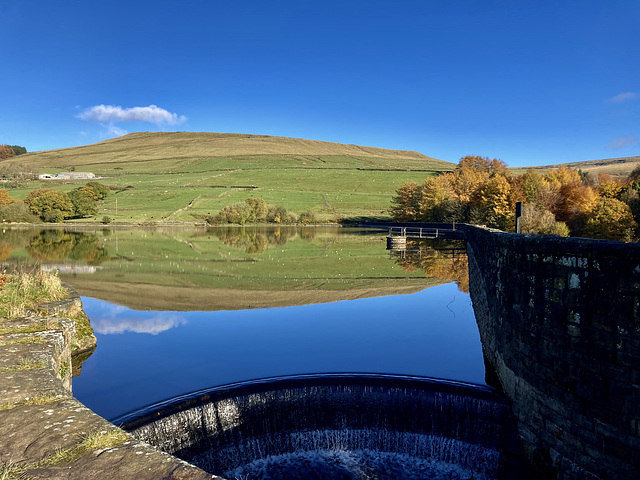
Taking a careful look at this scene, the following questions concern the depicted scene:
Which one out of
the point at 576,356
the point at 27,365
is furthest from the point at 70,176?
the point at 576,356

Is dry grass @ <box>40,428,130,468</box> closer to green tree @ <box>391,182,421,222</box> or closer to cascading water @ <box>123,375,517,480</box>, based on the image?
cascading water @ <box>123,375,517,480</box>

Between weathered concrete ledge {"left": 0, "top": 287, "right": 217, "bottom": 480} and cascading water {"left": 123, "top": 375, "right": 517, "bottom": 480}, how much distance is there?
8.23 feet

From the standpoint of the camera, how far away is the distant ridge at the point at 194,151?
559 ft

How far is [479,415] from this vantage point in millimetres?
10414

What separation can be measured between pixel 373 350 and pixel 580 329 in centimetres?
865

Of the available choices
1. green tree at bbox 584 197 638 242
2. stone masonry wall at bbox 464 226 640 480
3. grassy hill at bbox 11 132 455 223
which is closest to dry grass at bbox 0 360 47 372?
stone masonry wall at bbox 464 226 640 480

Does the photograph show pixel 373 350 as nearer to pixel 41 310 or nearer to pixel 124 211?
pixel 41 310

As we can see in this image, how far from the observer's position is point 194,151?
176 meters

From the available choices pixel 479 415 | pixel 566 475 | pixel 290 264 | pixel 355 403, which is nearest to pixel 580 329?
pixel 566 475

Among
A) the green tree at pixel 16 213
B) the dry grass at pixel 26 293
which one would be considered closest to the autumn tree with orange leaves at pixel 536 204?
the dry grass at pixel 26 293

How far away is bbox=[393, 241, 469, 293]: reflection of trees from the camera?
33591 mm

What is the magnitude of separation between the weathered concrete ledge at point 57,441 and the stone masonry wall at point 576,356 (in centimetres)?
634

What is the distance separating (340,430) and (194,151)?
176 m

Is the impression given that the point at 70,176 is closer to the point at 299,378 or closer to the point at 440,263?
the point at 440,263
